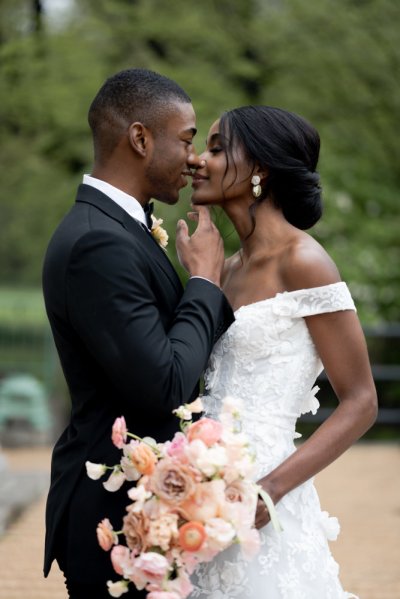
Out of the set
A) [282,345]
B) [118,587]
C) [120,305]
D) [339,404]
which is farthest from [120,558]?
[282,345]

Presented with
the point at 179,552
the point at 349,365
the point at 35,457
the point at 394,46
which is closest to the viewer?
the point at 179,552

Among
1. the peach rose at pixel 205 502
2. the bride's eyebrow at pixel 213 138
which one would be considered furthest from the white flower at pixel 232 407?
the bride's eyebrow at pixel 213 138

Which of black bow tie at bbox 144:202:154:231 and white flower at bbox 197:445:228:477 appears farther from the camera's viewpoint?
black bow tie at bbox 144:202:154:231

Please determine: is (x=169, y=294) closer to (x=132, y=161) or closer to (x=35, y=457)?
(x=132, y=161)

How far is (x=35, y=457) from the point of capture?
15461 mm

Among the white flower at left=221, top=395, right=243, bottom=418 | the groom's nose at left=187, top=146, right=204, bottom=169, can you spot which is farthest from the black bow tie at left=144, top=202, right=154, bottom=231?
the white flower at left=221, top=395, right=243, bottom=418

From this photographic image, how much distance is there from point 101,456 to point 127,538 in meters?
0.34

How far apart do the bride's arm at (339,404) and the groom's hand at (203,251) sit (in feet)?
1.22

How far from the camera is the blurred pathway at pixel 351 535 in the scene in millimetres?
7880

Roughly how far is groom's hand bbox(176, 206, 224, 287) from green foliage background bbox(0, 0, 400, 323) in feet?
41.7

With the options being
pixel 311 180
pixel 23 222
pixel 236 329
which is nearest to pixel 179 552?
pixel 236 329

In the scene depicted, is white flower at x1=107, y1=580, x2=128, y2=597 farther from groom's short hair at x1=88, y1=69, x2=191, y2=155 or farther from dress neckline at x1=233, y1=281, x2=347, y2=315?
groom's short hair at x1=88, y1=69, x2=191, y2=155

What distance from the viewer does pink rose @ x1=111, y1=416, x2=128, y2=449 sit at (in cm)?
298

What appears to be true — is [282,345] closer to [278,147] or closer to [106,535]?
[278,147]
